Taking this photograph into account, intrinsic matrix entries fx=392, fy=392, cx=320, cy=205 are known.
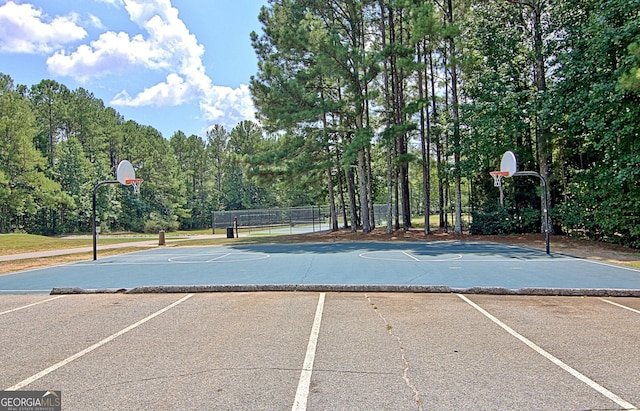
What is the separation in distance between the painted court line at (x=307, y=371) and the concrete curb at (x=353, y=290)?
6.22 feet

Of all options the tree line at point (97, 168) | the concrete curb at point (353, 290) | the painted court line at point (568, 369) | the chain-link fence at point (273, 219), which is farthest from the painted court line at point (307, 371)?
the tree line at point (97, 168)

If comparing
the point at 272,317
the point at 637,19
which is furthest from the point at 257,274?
the point at 637,19

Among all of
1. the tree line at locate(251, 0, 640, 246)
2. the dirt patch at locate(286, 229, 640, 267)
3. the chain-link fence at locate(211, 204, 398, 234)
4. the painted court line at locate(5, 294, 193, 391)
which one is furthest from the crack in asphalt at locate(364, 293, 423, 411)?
the chain-link fence at locate(211, 204, 398, 234)

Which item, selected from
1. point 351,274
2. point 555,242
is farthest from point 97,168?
point 555,242

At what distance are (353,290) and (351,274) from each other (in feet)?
6.20

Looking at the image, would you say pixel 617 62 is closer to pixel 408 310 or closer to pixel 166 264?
pixel 408 310

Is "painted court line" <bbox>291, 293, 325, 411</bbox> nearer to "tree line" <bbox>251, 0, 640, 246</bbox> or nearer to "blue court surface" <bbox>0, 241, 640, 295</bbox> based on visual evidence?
"blue court surface" <bbox>0, 241, 640, 295</bbox>

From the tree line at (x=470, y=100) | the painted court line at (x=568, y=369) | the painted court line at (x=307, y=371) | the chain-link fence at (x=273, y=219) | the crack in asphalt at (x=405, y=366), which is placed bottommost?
the painted court line at (x=568, y=369)

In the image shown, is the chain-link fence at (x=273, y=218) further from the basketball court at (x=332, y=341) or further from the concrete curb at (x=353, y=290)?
the concrete curb at (x=353, y=290)

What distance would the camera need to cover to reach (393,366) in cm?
392

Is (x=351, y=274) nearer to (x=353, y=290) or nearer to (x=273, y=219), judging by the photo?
(x=353, y=290)

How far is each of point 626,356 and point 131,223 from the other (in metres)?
52.6

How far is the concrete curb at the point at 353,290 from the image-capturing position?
7.07m

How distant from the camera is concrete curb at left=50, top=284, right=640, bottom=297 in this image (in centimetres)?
707
